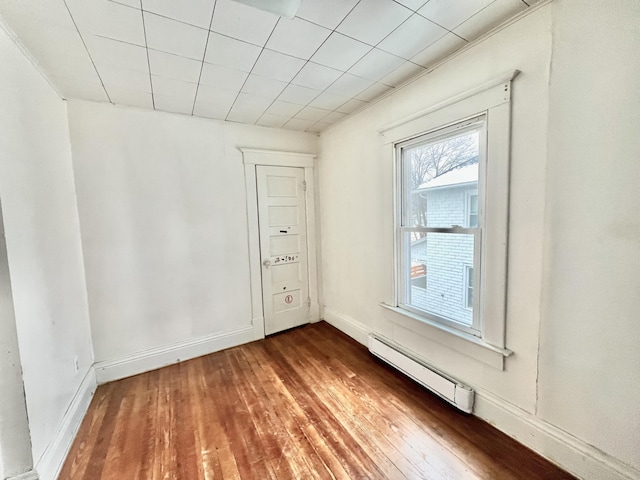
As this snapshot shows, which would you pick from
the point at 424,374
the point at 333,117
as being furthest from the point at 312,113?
the point at 424,374

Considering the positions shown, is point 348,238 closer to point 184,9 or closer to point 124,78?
point 184,9

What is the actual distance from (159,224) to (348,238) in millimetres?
1962

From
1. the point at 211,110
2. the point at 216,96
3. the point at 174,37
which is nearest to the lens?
the point at 174,37

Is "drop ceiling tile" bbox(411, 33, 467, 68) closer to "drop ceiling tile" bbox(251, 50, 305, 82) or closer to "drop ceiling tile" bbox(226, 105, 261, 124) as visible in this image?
"drop ceiling tile" bbox(251, 50, 305, 82)

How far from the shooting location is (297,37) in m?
1.52

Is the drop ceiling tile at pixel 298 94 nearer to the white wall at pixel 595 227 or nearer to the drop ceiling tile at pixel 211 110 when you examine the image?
the drop ceiling tile at pixel 211 110

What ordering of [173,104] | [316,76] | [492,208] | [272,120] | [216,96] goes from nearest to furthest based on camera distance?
[492,208] → [316,76] → [216,96] → [173,104] → [272,120]

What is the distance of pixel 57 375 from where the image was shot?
1652 millimetres

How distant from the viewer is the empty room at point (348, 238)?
4.16ft

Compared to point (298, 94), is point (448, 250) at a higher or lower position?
lower

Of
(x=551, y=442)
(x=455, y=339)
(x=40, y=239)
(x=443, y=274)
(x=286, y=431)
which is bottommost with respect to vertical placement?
(x=286, y=431)

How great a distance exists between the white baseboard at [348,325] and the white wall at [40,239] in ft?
7.97

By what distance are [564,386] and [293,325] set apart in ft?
8.47

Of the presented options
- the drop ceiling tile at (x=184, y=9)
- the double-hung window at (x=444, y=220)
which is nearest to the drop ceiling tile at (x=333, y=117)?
the double-hung window at (x=444, y=220)
